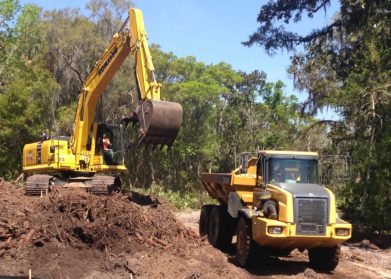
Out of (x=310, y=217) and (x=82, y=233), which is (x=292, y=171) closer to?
(x=310, y=217)

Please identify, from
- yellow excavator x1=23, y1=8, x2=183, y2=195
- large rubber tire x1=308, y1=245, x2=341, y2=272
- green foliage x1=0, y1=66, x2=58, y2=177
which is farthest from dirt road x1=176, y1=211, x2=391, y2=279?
green foliage x1=0, y1=66, x2=58, y2=177

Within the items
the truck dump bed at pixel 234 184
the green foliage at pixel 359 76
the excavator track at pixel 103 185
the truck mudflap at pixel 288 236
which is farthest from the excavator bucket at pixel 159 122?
the green foliage at pixel 359 76

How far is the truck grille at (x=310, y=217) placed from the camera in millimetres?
10578

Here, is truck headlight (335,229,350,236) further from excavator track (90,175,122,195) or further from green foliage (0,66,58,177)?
green foliage (0,66,58,177)

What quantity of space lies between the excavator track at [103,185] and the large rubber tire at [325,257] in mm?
6655

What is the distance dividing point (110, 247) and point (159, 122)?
3400 millimetres

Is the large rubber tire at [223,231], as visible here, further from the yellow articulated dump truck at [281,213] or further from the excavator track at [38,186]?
the excavator track at [38,186]

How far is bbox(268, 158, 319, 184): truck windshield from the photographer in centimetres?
1172

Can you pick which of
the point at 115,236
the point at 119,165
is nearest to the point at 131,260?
the point at 115,236

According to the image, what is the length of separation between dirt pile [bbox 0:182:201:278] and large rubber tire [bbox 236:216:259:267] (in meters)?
0.96

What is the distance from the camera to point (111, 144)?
1811 centimetres

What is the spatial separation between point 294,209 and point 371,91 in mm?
8026

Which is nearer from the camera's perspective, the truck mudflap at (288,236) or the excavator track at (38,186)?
the truck mudflap at (288,236)

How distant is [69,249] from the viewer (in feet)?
35.2
